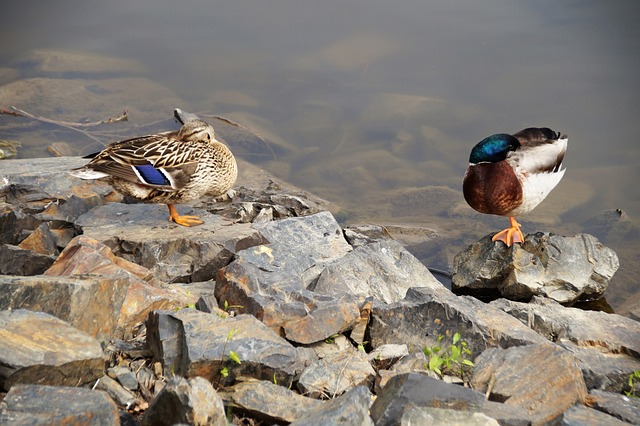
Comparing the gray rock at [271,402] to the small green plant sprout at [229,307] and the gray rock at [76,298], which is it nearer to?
the gray rock at [76,298]

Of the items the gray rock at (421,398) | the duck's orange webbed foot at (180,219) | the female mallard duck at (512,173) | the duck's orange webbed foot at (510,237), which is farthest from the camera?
the duck's orange webbed foot at (510,237)

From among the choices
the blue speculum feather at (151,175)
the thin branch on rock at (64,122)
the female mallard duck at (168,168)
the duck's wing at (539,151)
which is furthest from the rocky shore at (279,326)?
the thin branch on rock at (64,122)

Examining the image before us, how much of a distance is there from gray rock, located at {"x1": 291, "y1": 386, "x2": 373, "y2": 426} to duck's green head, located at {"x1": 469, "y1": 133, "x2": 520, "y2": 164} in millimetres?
3090

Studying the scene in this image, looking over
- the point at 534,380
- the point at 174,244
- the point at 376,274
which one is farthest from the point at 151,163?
the point at 534,380

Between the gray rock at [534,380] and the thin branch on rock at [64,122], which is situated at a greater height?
the gray rock at [534,380]

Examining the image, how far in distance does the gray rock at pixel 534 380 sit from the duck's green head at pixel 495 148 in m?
2.22

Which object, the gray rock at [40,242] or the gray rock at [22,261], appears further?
the gray rock at [40,242]

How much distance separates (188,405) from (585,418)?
1356 millimetres

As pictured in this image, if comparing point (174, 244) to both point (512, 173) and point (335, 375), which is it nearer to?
point (335, 375)

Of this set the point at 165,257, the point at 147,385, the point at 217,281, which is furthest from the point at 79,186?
the point at 147,385

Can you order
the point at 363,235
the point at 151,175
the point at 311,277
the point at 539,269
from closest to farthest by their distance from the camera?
the point at 311,277
the point at 151,175
the point at 539,269
the point at 363,235

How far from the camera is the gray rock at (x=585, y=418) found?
225 centimetres

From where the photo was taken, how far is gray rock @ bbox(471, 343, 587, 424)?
8.66 feet

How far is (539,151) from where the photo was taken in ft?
16.3
